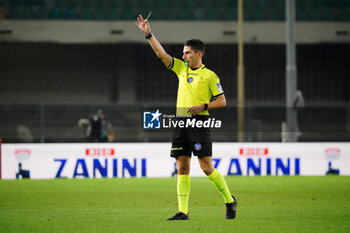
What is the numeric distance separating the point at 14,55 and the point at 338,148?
19.0 m

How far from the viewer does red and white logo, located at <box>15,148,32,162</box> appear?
1850 cm

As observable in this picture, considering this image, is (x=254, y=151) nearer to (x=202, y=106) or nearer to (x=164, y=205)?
(x=164, y=205)

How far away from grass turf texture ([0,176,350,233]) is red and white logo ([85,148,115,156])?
1229 mm

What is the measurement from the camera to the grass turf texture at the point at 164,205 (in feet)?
28.8

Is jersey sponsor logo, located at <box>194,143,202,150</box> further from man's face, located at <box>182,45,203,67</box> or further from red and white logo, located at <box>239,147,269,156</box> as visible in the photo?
red and white logo, located at <box>239,147,269,156</box>

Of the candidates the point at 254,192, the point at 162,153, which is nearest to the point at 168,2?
the point at 162,153

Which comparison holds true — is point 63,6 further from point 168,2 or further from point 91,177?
point 91,177

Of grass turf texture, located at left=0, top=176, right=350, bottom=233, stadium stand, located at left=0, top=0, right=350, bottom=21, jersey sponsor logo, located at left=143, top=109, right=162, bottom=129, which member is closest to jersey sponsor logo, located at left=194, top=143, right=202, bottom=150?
grass turf texture, located at left=0, top=176, right=350, bottom=233

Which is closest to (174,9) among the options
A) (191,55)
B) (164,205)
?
(164,205)

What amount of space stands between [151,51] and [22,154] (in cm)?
1576

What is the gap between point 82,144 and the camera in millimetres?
18641

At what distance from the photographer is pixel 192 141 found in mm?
8758

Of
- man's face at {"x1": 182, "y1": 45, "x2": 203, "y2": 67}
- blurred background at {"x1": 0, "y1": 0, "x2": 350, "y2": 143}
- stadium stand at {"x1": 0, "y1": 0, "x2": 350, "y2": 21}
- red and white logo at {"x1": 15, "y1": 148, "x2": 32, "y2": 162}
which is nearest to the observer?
man's face at {"x1": 182, "y1": 45, "x2": 203, "y2": 67}

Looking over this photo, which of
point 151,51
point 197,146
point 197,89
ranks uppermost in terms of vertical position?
point 151,51
